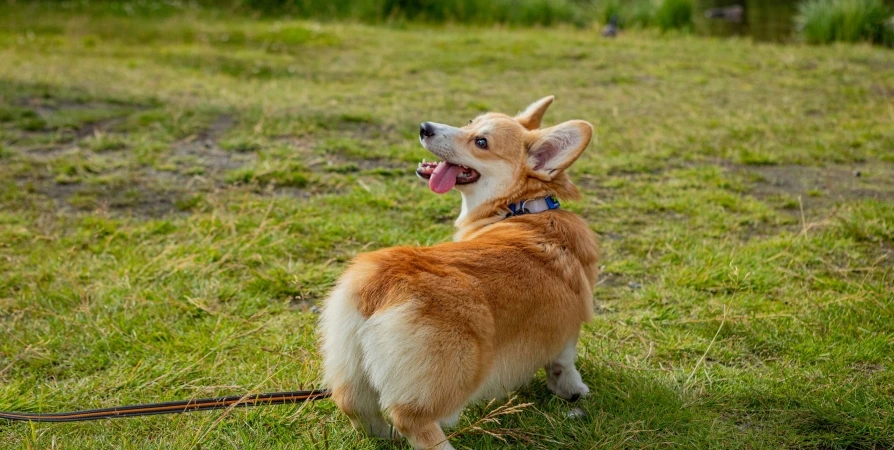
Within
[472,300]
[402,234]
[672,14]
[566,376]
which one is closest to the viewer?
[472,300]

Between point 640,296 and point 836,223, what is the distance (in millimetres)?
1486

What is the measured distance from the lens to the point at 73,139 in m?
5.86

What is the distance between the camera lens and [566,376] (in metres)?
2.84

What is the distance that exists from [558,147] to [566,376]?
0.92 metres

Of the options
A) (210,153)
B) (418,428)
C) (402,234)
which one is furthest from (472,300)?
(210,153)

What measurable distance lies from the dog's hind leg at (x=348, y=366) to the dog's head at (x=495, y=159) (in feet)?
3.04

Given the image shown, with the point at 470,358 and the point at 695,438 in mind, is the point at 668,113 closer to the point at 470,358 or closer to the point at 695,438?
the point at 695,438

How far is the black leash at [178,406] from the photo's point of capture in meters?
2.54

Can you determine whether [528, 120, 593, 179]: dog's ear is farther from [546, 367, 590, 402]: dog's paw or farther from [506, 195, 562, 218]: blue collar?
[546, 367, 590, 402]: dog's paw

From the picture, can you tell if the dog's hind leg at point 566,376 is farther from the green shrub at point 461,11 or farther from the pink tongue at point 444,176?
A: the green shrub at point 461,11

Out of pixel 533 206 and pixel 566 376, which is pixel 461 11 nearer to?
pixel 533 206

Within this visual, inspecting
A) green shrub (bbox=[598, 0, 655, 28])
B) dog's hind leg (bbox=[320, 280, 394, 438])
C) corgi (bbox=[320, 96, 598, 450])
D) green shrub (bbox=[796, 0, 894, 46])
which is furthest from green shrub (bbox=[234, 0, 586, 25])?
dog's hind leg (bbox=[320, 280, 394, 438])

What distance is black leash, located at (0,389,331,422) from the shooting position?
8.32ft

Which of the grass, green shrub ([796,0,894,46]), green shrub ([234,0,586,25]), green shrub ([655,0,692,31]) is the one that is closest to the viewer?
the grass
